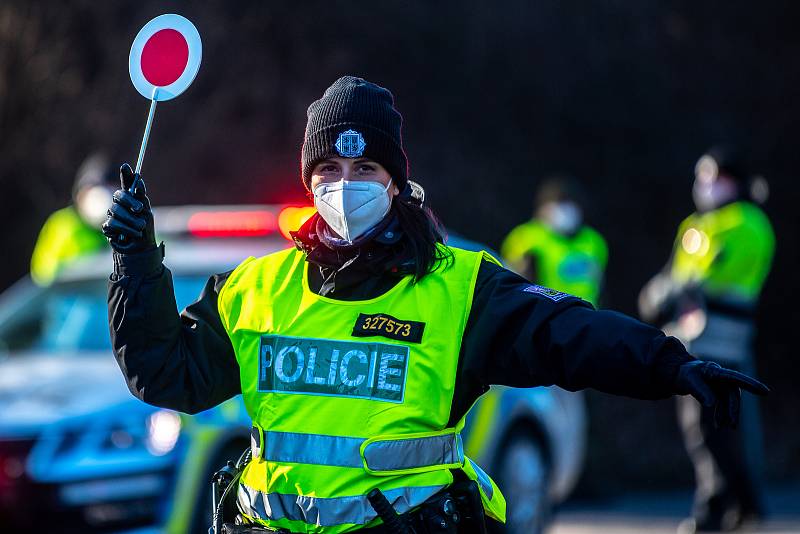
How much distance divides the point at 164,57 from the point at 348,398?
101 centimetres

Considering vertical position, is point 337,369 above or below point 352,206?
below

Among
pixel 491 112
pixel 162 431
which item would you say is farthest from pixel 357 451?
pixel 491 112

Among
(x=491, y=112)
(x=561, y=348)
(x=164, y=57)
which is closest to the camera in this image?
(x=561, y=348)

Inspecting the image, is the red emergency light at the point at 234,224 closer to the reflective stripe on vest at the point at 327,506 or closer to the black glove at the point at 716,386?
the reflective stripe on vest at the point at 327,506

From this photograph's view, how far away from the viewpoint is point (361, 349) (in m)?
3.40

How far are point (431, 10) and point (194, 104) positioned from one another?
2.21 m

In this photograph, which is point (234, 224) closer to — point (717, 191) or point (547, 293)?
point (717, 191)

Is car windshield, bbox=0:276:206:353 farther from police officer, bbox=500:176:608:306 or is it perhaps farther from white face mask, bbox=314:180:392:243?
police officer, bbox=500:176:608:306

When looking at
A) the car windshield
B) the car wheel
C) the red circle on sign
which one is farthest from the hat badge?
the car wheel

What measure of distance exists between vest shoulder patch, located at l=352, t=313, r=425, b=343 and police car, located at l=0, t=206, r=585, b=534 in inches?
103

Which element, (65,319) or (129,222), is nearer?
(129,222)

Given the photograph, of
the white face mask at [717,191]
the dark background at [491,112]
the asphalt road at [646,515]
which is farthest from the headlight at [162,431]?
the dark background at [491,112]

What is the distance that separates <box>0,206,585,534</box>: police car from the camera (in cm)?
574

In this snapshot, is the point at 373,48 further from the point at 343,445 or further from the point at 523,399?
the point at 343,445
